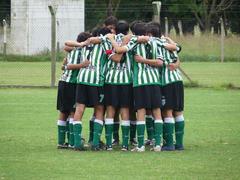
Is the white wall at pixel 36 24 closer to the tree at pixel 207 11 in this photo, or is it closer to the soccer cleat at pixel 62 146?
the tree at pixel 207 11

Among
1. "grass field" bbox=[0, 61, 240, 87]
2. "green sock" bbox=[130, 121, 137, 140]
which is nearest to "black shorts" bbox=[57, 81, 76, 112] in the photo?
Answer: "green sock" bbox=[130, 121, 137, 140]

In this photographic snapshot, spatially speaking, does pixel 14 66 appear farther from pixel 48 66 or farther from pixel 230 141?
pixel 230 141

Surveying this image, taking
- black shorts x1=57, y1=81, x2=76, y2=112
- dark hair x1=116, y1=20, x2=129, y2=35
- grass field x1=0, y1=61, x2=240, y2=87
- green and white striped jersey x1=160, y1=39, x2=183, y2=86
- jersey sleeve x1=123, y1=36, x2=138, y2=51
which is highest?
dark hair x1=116, y1=20, x2=129, y2=35

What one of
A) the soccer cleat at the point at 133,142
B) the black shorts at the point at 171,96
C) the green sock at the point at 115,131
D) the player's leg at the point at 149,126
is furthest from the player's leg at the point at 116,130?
the black shorts at the point at 171,96

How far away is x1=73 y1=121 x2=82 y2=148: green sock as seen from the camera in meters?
14.2

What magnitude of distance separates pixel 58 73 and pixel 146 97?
19771 mm

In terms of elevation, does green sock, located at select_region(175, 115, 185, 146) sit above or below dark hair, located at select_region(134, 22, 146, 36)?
below

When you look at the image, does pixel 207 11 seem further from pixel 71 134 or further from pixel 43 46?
pixel 71 134

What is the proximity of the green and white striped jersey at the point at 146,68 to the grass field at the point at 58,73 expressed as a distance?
1458 centimetres

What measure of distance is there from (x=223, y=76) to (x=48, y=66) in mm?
7559

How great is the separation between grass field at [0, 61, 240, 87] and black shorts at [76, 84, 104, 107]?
14.7 m

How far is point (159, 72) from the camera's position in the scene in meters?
14.3

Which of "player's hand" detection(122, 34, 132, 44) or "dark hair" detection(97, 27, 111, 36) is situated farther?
"dark hair" detection(97, 27, 111, 36)

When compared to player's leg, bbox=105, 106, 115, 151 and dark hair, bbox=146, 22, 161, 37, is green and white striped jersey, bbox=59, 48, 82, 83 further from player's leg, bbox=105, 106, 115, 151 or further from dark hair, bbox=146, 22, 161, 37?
dark hair, bbox=146, 22, 161, 37
